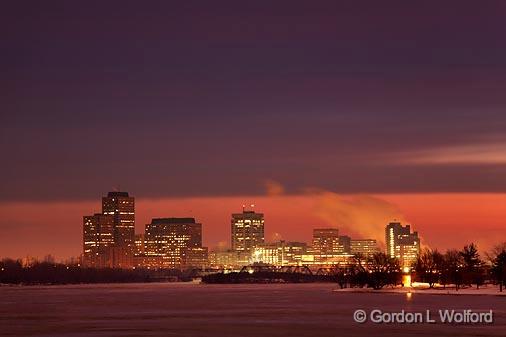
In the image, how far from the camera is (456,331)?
72.3m

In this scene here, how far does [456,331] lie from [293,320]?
1966cm

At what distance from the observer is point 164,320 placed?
90875mm

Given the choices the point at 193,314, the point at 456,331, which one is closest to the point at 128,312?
the point at 193,314

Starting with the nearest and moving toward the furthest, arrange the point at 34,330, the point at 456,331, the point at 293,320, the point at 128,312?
the point at 456,331 < the point at 34,330 < the point at 293,320 < the point at 128,312

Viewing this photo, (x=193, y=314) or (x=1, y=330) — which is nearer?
(x=1, y=330)

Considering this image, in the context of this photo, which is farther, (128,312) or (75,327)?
(128,312)

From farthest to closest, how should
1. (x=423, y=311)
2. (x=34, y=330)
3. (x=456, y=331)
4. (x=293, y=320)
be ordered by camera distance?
(x=423, y=311) → (x=293, y=320) → (x=34, y=330) → (x=456, y=331)

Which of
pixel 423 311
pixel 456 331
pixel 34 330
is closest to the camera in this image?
pixel 456 331

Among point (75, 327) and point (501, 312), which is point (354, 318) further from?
point (75, 327)

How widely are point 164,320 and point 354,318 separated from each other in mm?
16205

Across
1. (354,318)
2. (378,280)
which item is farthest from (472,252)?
(354,318)

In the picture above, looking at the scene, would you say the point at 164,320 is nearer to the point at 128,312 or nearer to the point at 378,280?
the point at 128,312

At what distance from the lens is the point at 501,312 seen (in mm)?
92500

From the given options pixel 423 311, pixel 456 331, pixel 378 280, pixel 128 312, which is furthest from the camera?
pixel 378 280
